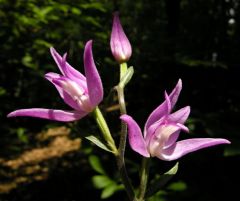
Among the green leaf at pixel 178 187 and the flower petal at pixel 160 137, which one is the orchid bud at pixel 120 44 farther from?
the green leaf at pixel 178 187

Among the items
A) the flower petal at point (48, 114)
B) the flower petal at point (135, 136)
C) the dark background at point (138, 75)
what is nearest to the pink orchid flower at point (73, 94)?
the flower petal at point (48, 114)

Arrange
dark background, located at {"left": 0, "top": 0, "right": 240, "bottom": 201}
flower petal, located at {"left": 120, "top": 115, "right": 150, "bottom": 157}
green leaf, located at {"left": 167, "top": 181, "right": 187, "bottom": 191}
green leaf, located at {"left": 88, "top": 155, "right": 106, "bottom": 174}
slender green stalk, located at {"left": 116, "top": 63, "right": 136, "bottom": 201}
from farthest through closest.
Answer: dark background, located at {"left": 0, "top": 0, "right": 240, "bottom": 201}
green leaf, located at {"left": 88, "top": 155, "right": 106, "bottom": 174}
green leaf, located at {"left": 167, "top": 181, "right": 187, "bottom": 191}
slender green stalk, located at {"left": 116, "top": 63, "right": 136, "bottom": 201}
flower petal, located at {"left": 120, "top": 115, "right": 150, "bottom": 157}

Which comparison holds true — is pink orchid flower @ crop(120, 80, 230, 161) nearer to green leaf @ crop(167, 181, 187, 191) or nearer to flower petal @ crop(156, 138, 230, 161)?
flower petal @ crop(156, 138, 230, 161)

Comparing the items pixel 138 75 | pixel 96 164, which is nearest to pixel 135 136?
pixel 96 164

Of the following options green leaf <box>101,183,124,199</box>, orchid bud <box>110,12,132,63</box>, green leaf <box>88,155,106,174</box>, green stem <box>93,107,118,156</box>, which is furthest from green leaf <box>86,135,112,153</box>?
green leaf <box>88,155,106,174</box>

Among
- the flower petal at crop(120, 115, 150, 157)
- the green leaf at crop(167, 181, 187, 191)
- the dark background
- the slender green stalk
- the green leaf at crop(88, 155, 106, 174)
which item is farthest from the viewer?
the dark background

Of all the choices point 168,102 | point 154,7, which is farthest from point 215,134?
point 154,7

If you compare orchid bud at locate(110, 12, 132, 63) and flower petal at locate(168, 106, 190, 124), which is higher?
orchid bud at locate(110, 12, 132, 63)
